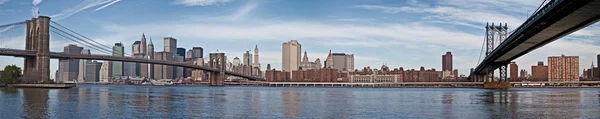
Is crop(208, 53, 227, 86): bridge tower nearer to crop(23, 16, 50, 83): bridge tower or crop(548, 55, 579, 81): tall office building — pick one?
crop(23, 16, 50, 83): bridge tower

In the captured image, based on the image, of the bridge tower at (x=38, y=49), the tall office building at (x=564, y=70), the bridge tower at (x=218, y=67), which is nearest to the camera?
the bridge tower at (x=38, y=49)

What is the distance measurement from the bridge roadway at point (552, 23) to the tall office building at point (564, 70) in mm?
105738

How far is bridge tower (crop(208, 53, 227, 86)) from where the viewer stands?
5226 inches

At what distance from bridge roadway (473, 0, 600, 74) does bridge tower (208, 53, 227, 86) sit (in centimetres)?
7848

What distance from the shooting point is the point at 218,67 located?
137 meters

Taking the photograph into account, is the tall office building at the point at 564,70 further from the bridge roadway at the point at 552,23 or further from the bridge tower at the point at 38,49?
the bridge tower at the point at 38,49

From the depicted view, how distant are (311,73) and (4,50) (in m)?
131

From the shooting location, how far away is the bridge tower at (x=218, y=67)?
132750mm

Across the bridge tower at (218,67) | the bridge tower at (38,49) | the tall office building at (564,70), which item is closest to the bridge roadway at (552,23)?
the bridge tower at (38,49)

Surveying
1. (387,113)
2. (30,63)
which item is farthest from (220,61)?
(387,113)

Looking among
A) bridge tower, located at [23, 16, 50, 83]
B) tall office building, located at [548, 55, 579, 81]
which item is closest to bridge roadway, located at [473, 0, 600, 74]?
bridge tower, located at [23, 16, 50, 83]

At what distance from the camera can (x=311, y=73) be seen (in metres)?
193

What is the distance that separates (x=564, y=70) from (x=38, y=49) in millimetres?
136556

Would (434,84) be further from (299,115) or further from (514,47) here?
(299,115)
